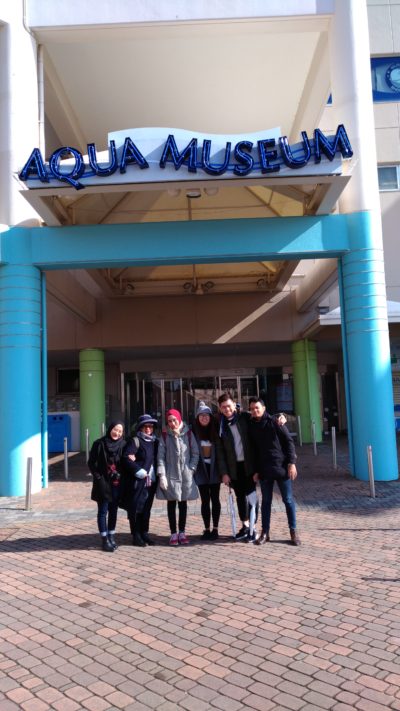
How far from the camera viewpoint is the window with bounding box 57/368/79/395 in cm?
2608

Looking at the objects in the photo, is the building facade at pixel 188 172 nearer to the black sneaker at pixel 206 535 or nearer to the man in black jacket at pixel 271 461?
the man in black jacket at pixel 271 461

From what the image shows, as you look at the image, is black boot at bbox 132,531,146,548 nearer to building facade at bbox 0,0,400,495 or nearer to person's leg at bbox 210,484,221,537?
person's leg at bbox 210,484,221,537

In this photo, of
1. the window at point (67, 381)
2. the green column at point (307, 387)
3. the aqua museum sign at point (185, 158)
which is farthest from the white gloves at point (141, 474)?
the window at point (67, 381)

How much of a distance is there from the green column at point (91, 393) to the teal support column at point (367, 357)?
10938 millimetres

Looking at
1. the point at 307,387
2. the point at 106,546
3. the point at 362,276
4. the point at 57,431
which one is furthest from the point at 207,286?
the point at 106,546

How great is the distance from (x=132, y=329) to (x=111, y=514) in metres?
13.3

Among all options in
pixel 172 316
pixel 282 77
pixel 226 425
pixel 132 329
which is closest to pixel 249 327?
pixel 172 316

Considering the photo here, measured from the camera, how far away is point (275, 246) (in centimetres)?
1149

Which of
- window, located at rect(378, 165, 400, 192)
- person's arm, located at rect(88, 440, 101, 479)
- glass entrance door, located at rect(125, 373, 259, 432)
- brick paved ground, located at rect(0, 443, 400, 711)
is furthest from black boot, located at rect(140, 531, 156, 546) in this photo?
glass entrance door, located at rect(125, 373, 259, 432)

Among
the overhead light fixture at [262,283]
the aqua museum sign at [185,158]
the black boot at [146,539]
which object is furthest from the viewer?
the overhead light fixture at [262,283]

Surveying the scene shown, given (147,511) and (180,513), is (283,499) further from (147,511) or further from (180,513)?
(147,511)

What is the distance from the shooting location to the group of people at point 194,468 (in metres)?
6.73

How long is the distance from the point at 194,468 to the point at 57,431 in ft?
48.6

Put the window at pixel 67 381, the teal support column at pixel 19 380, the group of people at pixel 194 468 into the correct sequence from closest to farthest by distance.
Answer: the group of people at pixel 194 468, the teal support column at pixel 19 380, the window at pixel 67 381
